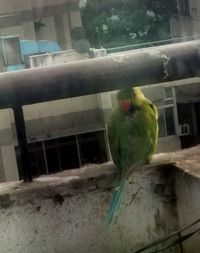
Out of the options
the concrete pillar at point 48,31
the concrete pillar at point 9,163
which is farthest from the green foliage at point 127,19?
the concrete pillar at point 9,163

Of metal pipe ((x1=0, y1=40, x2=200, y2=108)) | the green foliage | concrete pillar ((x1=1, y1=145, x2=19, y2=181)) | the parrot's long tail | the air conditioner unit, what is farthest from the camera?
the air conditioner unit

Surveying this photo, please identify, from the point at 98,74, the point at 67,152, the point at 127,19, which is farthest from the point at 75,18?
the point at 98,74

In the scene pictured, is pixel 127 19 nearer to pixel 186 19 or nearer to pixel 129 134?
pixel 186 19

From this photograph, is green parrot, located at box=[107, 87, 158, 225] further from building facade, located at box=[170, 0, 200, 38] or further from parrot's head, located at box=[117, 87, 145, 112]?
building facade, located at box=[170, 0, 200, 38]

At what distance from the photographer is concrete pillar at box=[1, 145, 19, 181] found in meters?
1.32

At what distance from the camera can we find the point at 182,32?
1339mm

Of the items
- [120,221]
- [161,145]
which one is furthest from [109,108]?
[120,221]

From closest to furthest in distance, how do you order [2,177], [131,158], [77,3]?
[131,158], [2,177], [77,3]

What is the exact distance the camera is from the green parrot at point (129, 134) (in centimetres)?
111

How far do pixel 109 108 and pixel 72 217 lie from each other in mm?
Result: 309

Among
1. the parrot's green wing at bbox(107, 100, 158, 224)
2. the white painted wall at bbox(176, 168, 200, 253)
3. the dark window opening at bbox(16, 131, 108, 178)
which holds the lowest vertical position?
the white painted wall at bbox(176, 168, 200, 253)

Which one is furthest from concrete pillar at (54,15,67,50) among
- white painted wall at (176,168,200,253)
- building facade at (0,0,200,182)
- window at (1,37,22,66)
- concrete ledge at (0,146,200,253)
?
white painted wall at (176,168,200,253)

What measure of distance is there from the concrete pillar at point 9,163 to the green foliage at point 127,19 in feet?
1.30

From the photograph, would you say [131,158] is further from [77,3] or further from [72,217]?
[77,3]
